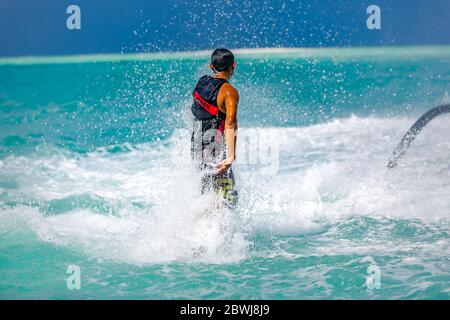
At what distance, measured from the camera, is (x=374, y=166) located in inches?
317

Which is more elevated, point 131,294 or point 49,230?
point 49,230

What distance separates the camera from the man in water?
461 cm

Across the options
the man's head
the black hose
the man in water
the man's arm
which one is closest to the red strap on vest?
the man in water

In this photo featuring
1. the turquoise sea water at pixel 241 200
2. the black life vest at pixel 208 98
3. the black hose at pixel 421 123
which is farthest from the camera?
the black hose at pixel 421 123

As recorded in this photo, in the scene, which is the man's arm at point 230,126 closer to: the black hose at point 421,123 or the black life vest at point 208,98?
the black life vest at point 208,98

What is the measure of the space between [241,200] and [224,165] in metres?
1.48

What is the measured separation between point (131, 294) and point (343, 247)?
184 centimetres

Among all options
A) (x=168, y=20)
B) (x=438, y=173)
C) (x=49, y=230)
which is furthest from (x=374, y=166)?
(x=168, y=20)

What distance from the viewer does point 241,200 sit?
6047 mm

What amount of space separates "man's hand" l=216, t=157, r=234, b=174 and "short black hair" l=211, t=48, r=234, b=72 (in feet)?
2.33

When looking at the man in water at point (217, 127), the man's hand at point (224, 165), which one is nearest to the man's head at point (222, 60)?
the man in water at point (217, 127)

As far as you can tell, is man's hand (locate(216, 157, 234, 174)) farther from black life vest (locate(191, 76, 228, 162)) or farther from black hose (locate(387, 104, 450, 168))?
black hose (locate(387, 104, 450, 168))

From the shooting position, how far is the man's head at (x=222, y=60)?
4.71 m
